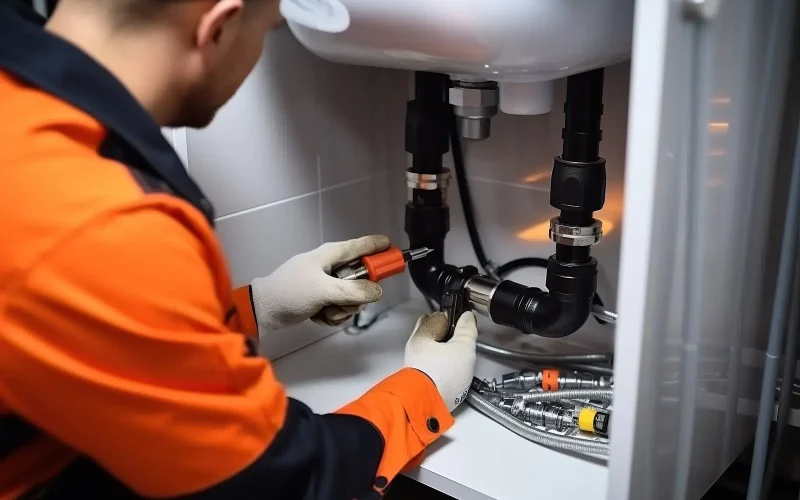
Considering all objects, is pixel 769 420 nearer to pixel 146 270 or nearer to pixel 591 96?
pixel 591 96

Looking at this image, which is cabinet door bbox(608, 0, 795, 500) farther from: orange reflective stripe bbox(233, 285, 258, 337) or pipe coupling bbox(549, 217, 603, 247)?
orange reflective stripe bbox(233, 285, 258, 337)

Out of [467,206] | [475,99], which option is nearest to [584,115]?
[475,99]

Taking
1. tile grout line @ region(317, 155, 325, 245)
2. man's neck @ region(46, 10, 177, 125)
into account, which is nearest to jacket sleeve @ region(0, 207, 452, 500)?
man's neck @ region(46, 10, 177, 125)

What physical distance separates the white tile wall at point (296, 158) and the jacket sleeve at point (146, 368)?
409 mm

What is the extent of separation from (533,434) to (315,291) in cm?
29

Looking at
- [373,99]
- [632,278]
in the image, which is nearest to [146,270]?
[632,278]

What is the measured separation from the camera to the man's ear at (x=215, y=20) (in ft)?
1.67

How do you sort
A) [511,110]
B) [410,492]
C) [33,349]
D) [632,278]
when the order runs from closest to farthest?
[33,349]
[632,278]
[511,110]
[410,492]

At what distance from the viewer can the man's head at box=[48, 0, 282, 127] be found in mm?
514

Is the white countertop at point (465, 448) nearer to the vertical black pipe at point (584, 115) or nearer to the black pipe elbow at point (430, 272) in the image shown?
the black pipe elbow at point (430, 272)

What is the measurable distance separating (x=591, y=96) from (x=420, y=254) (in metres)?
0.31

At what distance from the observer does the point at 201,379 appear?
19.6 inches

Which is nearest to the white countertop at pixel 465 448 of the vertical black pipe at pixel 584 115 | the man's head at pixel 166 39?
the vertical black pipe at pixel 584 115

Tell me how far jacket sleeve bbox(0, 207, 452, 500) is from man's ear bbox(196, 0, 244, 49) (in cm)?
13
